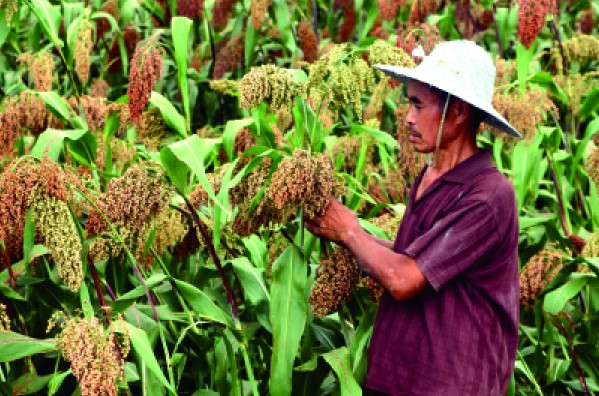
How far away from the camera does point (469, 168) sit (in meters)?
3.24

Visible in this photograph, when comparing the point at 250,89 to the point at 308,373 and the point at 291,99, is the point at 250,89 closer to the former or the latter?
the point at 291,99

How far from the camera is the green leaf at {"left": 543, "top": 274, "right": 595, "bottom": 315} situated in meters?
4.00

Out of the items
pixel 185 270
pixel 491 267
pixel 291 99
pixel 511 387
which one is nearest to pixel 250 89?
pixel 291 99

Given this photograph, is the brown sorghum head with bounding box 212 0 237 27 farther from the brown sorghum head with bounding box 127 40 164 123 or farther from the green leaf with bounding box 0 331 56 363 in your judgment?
the green leaf with bounding box 0 331 56 363

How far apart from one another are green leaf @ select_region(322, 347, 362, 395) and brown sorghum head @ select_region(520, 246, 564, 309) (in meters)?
0.90

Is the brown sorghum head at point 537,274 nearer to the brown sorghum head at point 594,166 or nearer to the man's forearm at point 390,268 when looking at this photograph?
the brown sorghum head at point 594,166

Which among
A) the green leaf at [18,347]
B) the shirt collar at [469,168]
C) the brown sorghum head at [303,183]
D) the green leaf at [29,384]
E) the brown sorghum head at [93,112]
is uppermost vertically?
the brown sorghum head at [303,183]

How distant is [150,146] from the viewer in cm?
416

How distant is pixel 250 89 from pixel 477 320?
95 centimetres

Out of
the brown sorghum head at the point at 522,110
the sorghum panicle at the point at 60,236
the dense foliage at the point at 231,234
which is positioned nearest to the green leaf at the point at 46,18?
the dense foliage at the point at 231,234

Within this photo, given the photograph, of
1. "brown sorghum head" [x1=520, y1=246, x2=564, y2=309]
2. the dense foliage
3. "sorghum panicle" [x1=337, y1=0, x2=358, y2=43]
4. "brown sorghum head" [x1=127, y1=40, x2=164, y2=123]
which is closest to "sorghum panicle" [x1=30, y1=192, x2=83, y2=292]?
the dense foliage

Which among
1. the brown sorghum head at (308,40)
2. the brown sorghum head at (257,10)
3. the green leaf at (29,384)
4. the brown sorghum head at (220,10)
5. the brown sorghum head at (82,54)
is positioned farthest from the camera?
the brown sorghum head at (220,10)

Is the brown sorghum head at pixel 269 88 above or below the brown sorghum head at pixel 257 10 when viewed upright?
above

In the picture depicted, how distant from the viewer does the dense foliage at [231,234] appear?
319 centimetres
